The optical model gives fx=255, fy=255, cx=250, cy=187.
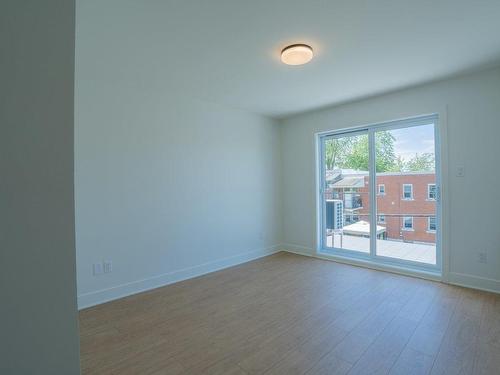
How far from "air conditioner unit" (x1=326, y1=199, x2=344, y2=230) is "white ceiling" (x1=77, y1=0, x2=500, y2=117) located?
6.46ft

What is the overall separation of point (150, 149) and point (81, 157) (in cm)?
77

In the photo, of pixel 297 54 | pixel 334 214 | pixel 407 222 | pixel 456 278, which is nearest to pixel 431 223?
pixel 407 222

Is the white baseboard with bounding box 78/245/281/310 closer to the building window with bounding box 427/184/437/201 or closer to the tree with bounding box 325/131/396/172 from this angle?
the tree with bounding box 325/131/396/172

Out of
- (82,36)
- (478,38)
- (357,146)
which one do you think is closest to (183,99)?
(82,36)

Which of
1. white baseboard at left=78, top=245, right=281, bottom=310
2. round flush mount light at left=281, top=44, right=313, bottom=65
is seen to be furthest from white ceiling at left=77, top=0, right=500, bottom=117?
white baseboard at left=78, top=245, right=281, bottom=310

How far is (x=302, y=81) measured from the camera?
3.22 meters

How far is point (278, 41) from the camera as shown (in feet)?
7.62

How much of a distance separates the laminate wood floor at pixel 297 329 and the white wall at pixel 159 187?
1.41 ft

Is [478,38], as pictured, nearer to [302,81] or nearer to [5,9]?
[302,81]

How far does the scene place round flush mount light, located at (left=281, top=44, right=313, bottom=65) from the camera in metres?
2.38

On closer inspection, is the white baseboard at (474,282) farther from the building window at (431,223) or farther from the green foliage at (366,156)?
the green foliage at (366,156)

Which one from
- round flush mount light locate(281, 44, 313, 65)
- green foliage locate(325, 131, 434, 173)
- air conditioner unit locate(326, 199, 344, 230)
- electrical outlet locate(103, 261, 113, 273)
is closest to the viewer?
round flush mount light locate(281, 44, 313, 65)

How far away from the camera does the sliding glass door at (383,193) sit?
3557mm

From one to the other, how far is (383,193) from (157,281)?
3.53 meters
